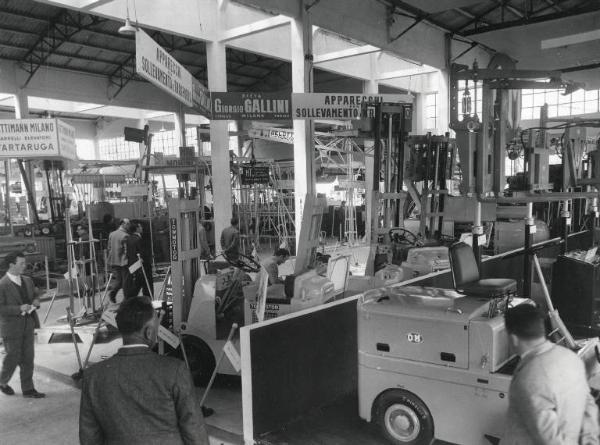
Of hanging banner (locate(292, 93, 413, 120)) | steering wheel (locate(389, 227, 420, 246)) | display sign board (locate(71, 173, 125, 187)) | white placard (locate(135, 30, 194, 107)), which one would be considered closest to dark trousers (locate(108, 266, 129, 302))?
white placard (locate(135, 30, 194, 107))

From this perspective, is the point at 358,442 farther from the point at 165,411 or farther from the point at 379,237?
the point at 379,237

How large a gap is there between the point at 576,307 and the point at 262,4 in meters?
9.58

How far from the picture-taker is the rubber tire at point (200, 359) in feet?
19.6

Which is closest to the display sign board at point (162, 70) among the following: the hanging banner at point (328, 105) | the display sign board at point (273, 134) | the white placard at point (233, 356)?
the white placard at point (233, 356)

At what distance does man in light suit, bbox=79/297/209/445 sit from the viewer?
2443 millimetres

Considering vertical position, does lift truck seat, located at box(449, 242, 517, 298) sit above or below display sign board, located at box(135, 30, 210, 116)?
below

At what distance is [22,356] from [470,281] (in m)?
4.82

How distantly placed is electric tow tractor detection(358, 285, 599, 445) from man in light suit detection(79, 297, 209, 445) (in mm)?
2022

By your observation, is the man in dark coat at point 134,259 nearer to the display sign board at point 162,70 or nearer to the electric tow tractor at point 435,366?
the display sign board at point 162,70

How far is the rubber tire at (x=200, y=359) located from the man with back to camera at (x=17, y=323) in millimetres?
1709

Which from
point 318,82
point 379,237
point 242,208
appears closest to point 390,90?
point 318,82

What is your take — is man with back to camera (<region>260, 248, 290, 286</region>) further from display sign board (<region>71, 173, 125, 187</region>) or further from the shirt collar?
display sign board (<region>71, 173, 125, 187</region>)

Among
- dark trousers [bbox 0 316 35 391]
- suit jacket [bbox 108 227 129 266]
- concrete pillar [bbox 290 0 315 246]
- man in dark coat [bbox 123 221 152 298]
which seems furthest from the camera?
concrete pillar [bbox 290 0 315 246]

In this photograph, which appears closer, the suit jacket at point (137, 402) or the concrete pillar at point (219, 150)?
the suit jacket at point (137, 402)
